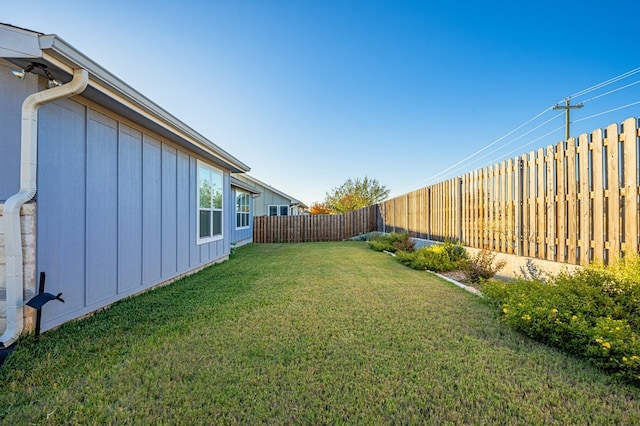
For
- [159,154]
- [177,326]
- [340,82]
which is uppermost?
[340,82]

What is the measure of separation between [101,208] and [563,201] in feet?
21.2

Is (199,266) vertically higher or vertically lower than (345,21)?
lower

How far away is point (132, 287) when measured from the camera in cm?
438

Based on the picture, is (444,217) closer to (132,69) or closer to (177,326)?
(177,326)

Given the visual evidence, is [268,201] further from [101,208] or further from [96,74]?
[96,74]

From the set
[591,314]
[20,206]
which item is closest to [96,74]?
[20,206]

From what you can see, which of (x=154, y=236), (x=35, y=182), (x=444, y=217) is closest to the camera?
(x=35, y=182)

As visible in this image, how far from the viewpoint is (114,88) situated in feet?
11.3

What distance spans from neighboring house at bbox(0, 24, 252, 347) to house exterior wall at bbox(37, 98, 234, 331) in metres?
0.01

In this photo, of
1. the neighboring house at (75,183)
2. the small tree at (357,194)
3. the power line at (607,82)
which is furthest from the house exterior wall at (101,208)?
the small tree at (357,194)

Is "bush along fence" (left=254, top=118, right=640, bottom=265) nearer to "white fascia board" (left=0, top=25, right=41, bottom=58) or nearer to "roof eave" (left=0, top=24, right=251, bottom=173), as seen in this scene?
"roof eave" (left=0, top=24, right=251, bottom=173)

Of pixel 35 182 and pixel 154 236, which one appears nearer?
pixel 35 182

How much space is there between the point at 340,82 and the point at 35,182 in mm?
11423

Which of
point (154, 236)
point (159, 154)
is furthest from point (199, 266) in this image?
point (159, 154)
